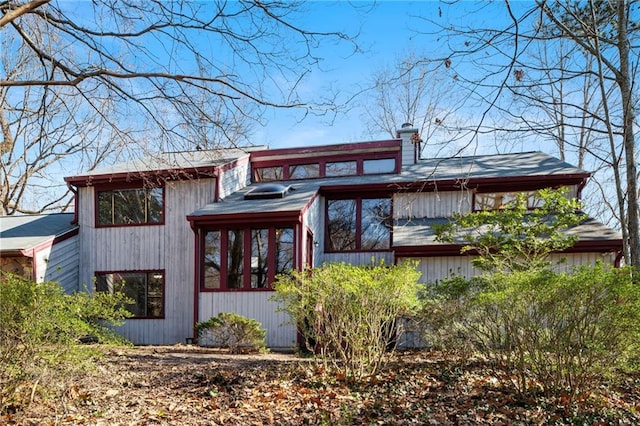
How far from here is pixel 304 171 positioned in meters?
14.0

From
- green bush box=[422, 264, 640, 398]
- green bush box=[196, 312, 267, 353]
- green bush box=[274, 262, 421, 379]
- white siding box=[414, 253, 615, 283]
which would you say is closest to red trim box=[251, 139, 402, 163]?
white siding box=[414, 253, 615, 283]

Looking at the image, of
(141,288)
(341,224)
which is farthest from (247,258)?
(141,288)

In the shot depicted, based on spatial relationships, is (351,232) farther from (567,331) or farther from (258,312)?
(567,331)

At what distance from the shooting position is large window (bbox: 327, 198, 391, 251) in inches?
472

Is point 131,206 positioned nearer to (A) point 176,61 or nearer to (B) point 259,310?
(B) point 259,310

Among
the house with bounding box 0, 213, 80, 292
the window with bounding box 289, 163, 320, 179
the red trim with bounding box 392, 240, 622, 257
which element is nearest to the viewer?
the red trim with bounding box 392, 240, 622, 257

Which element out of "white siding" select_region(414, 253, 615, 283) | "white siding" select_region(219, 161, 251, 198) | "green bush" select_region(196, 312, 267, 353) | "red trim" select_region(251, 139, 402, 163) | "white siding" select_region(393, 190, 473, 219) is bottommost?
"green bush" select_region(196, 312, 267, 353)

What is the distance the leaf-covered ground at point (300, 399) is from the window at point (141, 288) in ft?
18.4

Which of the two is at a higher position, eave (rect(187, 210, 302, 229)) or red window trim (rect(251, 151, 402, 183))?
red window trim (rect(251, 151, 402, 183))

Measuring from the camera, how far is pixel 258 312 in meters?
10.3

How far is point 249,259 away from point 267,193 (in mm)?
2074

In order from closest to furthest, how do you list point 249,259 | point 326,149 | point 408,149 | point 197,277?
point 249,259, point 197,277, point 326,149, point 408,149

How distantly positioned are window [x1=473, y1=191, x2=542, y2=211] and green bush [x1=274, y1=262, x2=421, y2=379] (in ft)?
22.1

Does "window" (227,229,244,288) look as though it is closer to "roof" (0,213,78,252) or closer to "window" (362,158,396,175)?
"window" (362,158,396,175)
